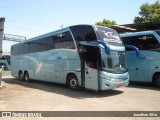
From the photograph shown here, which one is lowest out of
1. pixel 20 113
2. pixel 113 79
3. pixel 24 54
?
pixel 20 113

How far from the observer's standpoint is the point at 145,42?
1382 centimetres

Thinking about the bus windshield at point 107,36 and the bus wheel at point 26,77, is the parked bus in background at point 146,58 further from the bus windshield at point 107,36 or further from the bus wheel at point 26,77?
the bus wheel at point 26,77

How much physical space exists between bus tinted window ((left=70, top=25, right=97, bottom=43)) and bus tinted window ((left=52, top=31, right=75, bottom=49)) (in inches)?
15.8

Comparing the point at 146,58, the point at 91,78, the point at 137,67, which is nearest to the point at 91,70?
the point at 91,78

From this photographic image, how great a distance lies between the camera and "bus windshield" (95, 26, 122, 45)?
35.7 ft

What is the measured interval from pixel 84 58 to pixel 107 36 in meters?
1.66

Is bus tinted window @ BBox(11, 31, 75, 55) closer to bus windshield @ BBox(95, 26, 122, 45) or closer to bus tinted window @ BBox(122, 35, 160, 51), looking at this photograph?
bus windshield @ BBox(95, 26, 122, 45)

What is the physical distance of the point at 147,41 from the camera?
13656 millimetres

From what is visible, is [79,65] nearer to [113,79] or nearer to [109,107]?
[113,79]

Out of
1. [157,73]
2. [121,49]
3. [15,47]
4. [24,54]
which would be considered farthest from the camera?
[15,47]

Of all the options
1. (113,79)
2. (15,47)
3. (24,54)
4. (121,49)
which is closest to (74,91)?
(113,79)

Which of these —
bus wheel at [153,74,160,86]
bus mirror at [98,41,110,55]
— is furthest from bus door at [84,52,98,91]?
bus wheel at [153,74,160,86]

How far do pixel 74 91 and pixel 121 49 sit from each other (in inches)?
138

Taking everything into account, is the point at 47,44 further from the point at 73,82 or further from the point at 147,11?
the point at 147,11
